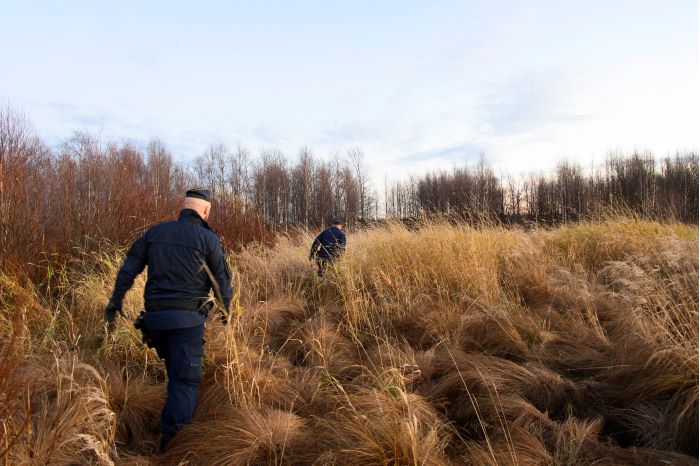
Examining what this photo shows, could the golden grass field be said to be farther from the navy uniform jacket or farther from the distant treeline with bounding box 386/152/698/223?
the distant treeline with bounding box 386/152/698/223

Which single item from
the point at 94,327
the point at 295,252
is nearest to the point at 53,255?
the point at 94,327

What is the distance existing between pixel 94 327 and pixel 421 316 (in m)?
3.78

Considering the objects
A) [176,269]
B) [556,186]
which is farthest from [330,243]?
[556,186]

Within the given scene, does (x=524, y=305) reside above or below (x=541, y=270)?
below

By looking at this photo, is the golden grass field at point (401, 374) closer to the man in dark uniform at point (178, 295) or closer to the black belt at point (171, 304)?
the man in dark uniform at point (178, 295)

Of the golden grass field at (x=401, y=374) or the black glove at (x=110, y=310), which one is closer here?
the golden grass field at (x=401, y=374)

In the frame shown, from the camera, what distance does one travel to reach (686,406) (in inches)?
105

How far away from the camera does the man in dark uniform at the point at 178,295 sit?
3.00m

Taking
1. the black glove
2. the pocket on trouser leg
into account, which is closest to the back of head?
the black glove

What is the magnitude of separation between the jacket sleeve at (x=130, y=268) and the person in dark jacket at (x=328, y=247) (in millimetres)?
4037

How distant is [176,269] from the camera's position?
122 inches

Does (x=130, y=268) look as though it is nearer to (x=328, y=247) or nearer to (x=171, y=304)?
(x=171, y=304)

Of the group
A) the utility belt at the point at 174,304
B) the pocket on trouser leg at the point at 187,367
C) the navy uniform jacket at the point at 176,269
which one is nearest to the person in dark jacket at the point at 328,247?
the navy uniform jacket at the point at 176,269

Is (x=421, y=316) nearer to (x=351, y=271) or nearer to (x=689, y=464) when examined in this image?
(x=351, y=271)
